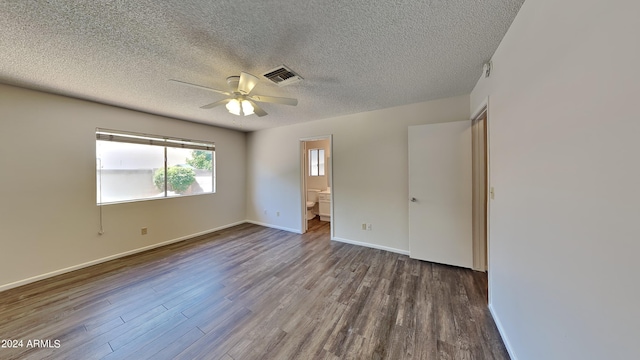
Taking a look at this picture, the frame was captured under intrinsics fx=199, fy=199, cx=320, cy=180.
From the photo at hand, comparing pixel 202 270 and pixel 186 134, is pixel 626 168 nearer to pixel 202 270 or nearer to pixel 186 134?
pixel 202 270

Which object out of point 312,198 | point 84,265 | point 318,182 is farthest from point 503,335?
point 84,265

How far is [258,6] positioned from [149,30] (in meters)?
0.88

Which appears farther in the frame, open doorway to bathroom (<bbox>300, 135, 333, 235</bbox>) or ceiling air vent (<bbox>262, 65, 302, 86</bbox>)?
open doorway to bathroom (<bbox>300, 135, 333, 235</bbox>)

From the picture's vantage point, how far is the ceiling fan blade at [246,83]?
1.82 m

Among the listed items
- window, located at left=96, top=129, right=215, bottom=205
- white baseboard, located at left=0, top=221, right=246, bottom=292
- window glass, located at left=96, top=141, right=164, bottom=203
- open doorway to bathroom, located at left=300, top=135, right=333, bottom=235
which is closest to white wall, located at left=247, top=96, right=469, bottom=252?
open doorway to bathroom, located at left=300, top=135, right=333, bottom=235

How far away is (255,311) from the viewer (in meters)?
1.91

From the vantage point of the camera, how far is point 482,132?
253cm

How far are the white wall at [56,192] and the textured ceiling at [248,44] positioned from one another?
35 centimetres

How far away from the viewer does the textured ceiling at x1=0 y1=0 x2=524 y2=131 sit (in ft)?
4.17

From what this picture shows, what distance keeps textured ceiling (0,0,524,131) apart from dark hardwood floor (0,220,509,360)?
2.34m

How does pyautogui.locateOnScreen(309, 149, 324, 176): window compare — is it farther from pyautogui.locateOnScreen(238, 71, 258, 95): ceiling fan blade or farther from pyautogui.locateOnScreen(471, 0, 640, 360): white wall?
pyautogui.locateOnScreen(471, 0, 640, 360): white wall

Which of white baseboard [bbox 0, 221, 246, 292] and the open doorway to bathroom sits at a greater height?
the open doorway to bathroom

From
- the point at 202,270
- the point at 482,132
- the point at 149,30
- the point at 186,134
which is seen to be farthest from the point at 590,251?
the point at 186,134

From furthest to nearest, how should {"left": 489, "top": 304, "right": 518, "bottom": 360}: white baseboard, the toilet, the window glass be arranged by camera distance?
the toilet
the window glass
{"left": 489, "top": 304, "right": 518, "bottom": 360}: white baseboard
